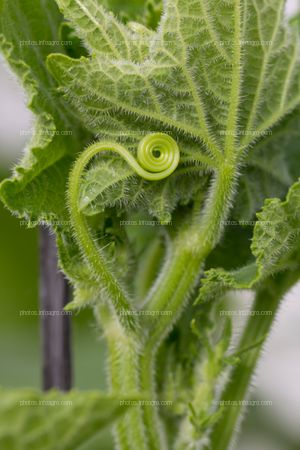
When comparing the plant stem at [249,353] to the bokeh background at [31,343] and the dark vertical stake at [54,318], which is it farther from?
the bokeh background at [31,343]

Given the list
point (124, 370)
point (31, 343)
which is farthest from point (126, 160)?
point (31, 343)

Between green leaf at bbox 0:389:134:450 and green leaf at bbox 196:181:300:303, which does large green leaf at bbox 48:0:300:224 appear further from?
green leaf at bbox 0:389:134:450

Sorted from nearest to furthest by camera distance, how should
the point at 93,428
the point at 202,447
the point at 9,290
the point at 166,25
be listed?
the point at 93,428 < the point at 166,25 < the point at 202,447 < the point at 9,290

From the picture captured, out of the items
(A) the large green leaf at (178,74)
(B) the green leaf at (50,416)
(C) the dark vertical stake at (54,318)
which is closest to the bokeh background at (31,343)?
(C) the dark vertical stake at (54,318)

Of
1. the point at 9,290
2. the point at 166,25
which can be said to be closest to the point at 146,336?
the point at 166,25

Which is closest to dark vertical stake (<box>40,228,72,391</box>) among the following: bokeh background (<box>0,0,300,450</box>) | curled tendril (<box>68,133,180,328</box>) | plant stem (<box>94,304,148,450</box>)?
plant stem (<box>94,304,148,450</box>)

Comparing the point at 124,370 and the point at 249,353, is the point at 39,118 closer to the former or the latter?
the point at 124,370

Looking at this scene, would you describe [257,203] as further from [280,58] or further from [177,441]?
[177,441]
